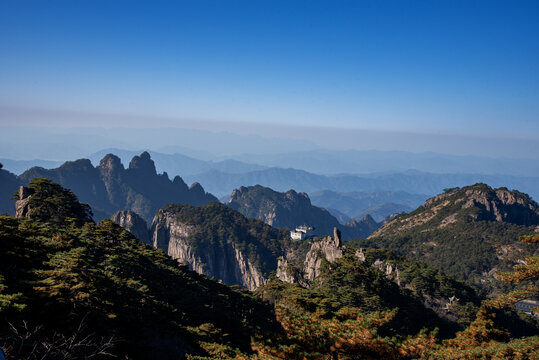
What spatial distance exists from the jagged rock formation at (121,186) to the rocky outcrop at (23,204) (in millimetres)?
134808

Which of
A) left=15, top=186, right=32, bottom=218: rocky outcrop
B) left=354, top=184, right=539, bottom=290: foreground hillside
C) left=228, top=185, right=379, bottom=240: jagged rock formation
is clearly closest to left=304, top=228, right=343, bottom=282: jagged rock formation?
left=15, top=186, right=32, bottom=218: rocky outcrop

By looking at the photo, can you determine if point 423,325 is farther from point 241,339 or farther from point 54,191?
point 54,191

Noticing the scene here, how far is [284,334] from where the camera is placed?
487 inches

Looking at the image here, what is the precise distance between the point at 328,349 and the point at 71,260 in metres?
13.2

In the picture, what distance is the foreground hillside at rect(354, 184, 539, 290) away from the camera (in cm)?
7469

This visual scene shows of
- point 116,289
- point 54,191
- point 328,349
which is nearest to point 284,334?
point 328,349

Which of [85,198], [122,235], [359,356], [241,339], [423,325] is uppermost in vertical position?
[359,356]

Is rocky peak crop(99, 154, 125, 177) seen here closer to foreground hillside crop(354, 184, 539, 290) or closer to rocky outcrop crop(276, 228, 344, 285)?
foreground hillside crop(354, 184, 539, 290)

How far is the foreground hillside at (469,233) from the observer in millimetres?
74688

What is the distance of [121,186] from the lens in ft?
586

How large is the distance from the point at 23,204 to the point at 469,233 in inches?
3792

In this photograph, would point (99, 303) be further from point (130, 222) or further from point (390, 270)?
point (130, 222)

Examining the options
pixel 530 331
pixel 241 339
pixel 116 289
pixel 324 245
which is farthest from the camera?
pixel 324 245

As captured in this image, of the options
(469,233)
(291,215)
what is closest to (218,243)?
(469,233)
